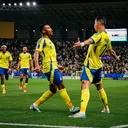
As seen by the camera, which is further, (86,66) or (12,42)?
(12,42)

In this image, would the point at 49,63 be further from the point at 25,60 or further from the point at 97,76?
the point at 25,60

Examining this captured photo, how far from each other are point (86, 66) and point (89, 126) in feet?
8.57

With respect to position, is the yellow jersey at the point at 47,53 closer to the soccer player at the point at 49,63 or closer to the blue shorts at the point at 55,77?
the soccer player at the point at 49,63

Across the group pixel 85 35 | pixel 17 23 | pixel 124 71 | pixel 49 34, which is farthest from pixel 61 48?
pixel 49 34

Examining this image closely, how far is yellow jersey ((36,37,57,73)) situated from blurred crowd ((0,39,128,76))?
40.3 m

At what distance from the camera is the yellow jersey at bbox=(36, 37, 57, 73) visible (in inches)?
431

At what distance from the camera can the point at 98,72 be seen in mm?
10828

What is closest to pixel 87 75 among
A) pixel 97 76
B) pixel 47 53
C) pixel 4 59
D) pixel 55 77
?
pixel 97 76

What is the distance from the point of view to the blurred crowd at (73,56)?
5428cm

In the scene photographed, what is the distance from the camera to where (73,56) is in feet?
209

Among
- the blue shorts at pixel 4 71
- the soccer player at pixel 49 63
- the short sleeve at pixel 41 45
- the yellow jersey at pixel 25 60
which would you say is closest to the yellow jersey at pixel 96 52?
the soccer player at pixel 49 63

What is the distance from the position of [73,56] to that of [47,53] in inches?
2081

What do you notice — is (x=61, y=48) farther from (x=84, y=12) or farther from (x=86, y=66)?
(x=86, y=66)

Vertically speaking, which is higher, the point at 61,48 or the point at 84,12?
the point at 84,12
